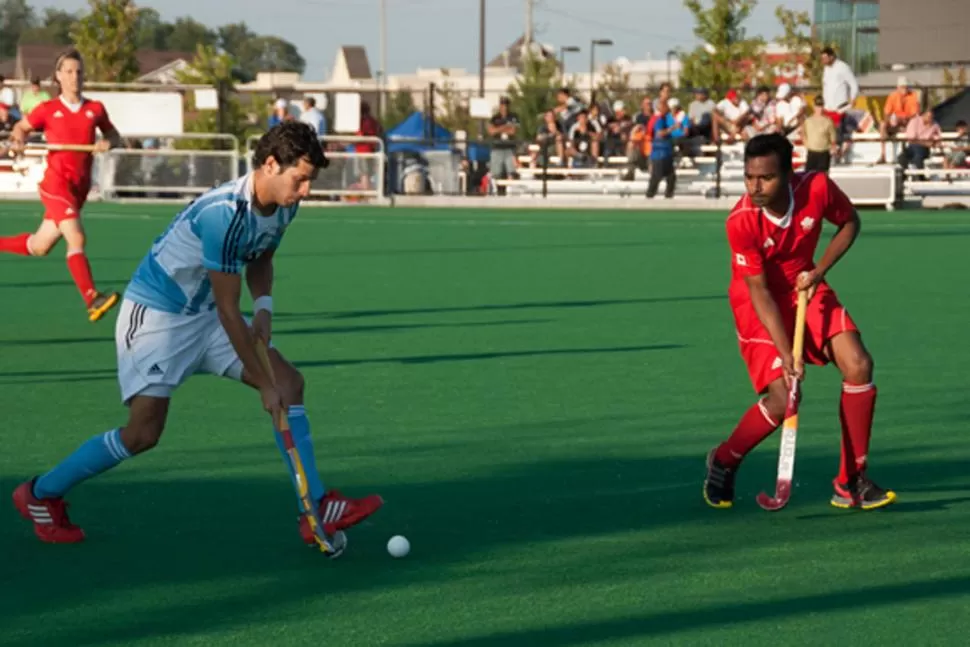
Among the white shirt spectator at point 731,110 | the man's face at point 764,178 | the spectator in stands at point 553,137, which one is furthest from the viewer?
the spectator in stands at point 553,137

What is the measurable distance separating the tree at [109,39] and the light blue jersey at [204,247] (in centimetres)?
4513

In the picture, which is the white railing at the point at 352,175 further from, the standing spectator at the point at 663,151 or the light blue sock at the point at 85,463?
the light blue sock at the point at 85,463

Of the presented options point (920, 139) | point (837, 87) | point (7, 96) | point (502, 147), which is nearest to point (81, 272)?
point (837, 87)

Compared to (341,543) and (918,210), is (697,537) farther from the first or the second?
(918,210)

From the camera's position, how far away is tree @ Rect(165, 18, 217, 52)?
150125mm

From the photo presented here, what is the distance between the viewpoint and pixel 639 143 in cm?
3194

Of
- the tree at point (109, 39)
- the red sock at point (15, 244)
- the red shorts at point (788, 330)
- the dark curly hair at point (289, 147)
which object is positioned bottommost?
the red sock at point (15, 244)

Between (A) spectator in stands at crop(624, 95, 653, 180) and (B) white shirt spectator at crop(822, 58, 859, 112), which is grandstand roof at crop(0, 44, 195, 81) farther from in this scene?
(B) white shirt spectator at crop(822, 58, 859, 112)

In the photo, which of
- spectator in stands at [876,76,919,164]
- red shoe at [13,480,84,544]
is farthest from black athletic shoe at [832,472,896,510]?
spectator in stands at [876,76,919,164]

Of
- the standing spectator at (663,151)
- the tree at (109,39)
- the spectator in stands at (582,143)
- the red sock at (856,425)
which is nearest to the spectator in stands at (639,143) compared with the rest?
the spectator in stands at (582,143)

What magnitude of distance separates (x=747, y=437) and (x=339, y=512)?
5.70 ft

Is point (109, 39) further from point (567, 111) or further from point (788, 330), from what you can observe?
point (788, 330)

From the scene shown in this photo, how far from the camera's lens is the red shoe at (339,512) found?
5.94m

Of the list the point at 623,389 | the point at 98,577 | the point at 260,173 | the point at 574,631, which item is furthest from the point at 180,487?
the point at 623,389
